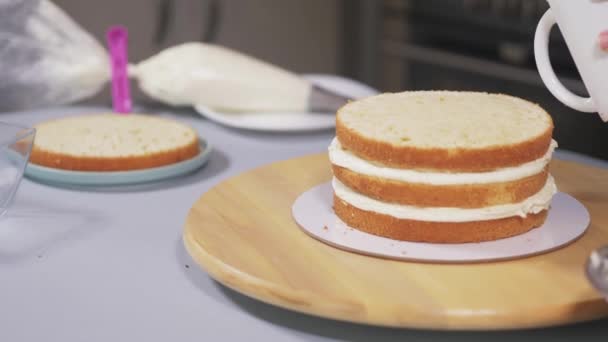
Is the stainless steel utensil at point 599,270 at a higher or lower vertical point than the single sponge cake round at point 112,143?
higher

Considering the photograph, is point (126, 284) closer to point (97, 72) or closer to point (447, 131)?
point (447, 131)

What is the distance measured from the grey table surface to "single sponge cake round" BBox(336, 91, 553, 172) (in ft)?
0.57

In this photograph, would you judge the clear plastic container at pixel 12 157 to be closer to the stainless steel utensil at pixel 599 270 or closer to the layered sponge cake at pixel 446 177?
the layered sponge cake at pixel 446 177

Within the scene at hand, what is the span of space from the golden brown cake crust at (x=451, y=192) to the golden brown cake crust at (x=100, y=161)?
0.39 meters

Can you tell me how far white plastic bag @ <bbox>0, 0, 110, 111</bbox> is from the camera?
156 cm

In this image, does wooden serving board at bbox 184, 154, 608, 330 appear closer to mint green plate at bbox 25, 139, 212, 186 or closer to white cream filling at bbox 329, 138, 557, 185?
white cream filling at bbox 329, 138, 557, 185

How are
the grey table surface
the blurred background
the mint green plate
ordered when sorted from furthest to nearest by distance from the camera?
1. the blurred background
2. the mint green plate
3. the grey table surface

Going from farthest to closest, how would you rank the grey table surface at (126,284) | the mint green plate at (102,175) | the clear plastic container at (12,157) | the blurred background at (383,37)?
the blurred background at (383,37), the mint green plate at (102,175), the clear plastic container at (12,157), the grey table surface at (126,284)

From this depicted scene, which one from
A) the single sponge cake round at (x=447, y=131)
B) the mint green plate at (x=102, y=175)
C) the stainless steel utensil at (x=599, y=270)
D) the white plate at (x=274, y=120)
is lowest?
the white plate at (x=274, y=120)

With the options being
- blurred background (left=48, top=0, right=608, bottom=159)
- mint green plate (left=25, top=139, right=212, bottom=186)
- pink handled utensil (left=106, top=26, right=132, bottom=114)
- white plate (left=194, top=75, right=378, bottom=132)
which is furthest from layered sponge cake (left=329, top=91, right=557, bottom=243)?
blurred background (left=48, top=0, right=608, bottom=159)

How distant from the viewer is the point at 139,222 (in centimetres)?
107

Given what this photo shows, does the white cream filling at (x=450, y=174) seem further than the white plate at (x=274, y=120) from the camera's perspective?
No

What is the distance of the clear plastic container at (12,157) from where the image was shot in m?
1.04

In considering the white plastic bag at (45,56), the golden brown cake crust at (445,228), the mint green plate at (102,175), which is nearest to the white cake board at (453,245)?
the golden brown cake crust at (445,228)
